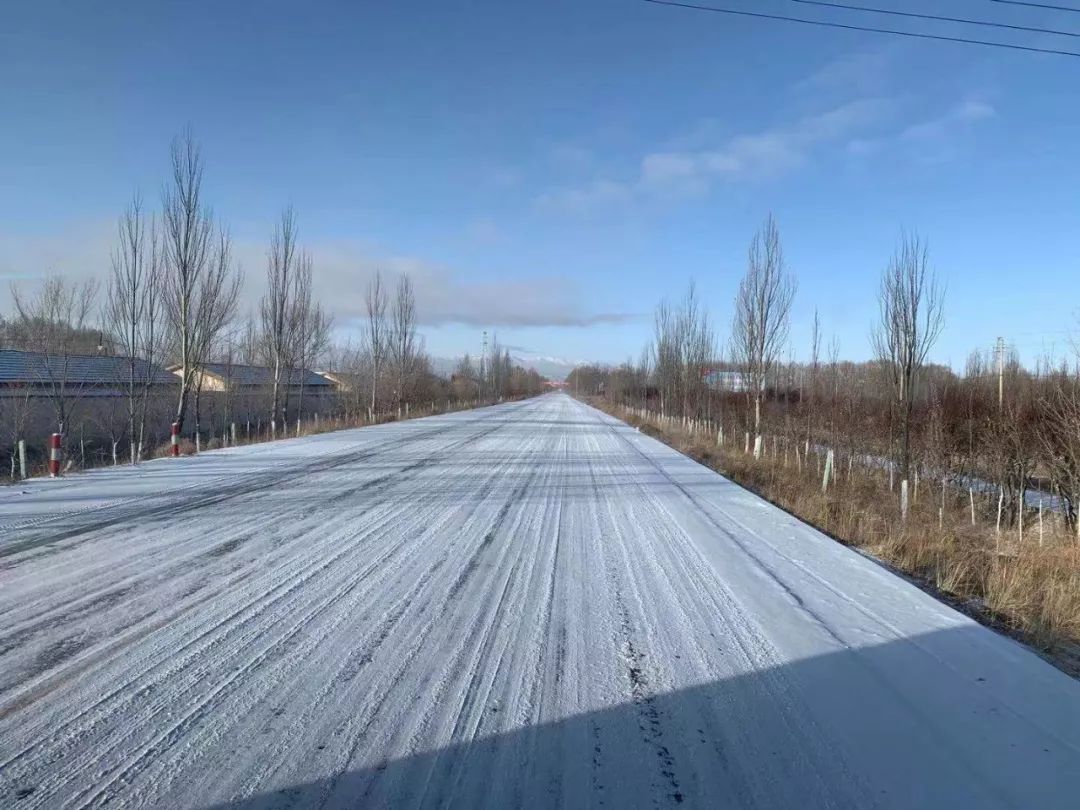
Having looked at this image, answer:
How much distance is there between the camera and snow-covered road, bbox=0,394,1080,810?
2.84 meters

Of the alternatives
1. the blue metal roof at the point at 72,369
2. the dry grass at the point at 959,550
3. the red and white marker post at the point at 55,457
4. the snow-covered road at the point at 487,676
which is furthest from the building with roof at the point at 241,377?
the snow-covered road at the point at 487,676

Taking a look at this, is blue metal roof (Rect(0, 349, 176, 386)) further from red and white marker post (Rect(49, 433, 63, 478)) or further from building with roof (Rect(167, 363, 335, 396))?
red and white marker post (Rect(49, 433, 63, 478))

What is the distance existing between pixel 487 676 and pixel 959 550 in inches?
303

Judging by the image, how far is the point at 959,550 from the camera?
28.3ft

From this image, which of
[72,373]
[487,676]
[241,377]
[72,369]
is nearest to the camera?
[487,676]

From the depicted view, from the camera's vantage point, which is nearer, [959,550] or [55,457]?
[959,550]

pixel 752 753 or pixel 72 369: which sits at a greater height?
pixel 72 369

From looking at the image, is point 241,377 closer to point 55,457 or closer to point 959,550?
point 55,457

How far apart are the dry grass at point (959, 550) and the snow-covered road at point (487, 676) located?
2.22ft

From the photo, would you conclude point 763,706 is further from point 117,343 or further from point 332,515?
point 117,343

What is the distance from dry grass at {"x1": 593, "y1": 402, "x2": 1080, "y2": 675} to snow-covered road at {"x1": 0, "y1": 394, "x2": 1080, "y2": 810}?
26.6 inches

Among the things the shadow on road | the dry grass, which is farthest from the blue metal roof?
the shadow on road

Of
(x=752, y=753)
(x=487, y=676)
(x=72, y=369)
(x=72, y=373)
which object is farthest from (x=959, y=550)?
(x=72, y=369)

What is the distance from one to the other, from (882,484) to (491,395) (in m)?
70.2
